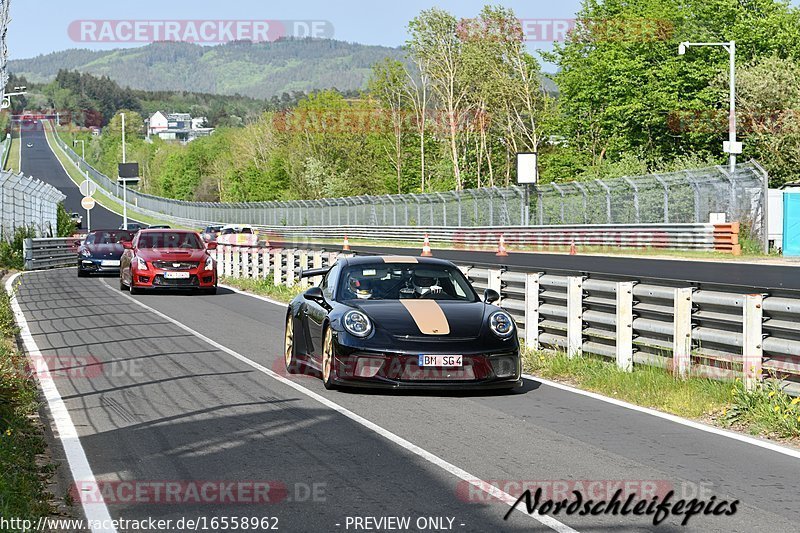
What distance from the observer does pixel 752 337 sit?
10242 millimetres

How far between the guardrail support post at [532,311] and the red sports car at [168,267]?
13363 mm

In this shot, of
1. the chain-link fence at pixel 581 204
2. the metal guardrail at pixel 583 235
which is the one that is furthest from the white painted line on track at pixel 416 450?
the chain-link fence at pixel 581 204

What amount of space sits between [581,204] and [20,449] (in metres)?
42.3

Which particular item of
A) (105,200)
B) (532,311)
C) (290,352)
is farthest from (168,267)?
(105,200)

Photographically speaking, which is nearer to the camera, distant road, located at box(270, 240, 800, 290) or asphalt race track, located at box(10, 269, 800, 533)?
asphalt race track, located at box(10, 269, 800, 533)

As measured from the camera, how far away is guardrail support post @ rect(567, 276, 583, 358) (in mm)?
13375

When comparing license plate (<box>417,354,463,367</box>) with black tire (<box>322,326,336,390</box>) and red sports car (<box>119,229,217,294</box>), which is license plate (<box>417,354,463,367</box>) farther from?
red sports car (<box>119,229,217,294</box>)

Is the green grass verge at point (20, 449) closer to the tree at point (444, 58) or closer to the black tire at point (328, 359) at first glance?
the black tire at point (328, 359)

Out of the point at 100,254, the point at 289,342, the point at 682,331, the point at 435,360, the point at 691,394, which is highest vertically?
the point at 682,331

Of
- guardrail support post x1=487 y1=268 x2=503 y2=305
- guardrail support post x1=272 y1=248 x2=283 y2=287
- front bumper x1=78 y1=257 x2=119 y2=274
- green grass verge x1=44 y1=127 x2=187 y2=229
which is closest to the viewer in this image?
guardrail support post x1=487 y1=268 x2=503 y2=305

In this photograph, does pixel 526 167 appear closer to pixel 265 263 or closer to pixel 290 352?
pixel 265 263

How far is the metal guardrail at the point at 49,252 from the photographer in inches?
1651

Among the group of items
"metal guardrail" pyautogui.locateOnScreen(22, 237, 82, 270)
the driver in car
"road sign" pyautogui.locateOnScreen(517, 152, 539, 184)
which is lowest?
"metal guardrail" pyautogui.locateOnScreen(22, 237, 82, 270)

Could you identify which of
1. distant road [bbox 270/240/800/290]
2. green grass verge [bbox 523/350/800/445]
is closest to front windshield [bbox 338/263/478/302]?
green grass verge [bbox 523/350/800/445]
